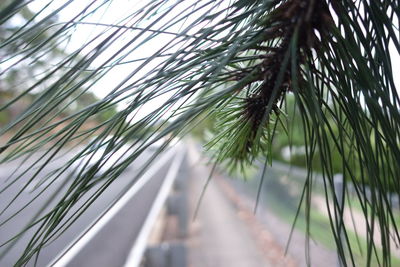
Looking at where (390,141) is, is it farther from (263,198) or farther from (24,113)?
(263,198)

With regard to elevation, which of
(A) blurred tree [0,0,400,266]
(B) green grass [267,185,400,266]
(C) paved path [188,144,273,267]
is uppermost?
(A) blurred tree [0,0,400,266]

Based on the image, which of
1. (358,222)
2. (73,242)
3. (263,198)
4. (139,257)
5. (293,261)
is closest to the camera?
(73,242)

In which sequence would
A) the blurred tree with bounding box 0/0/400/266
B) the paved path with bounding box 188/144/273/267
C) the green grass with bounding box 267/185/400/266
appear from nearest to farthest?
the blurred tree with bounding box 0/0/400/266 < the green grass with bounding box 267/185/400/266 < the paved path with bounding box 188/144/273/267

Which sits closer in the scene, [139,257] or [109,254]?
[139,257]

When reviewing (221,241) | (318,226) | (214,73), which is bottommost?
(221,241)

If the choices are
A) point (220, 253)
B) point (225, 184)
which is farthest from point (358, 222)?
point (225, 184)

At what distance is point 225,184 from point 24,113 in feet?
20.6

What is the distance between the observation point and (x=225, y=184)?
6.43 meters

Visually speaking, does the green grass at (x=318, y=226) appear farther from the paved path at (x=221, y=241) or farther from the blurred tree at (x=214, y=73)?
the blurred tree at (x=214, y=73)

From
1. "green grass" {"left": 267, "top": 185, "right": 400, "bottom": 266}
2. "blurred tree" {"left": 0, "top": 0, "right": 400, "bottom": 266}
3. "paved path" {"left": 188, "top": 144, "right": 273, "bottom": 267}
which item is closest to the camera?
"blurred tree" {"left": 0, "top": 0, "right": 400, "bottom": 266}

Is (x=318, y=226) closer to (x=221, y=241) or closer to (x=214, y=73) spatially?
(x=221, y=241)

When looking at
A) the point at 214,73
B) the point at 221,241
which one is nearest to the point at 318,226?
the point at 221,241

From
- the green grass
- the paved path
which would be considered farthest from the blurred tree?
the paved path

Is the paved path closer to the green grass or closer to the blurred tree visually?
the green grass
